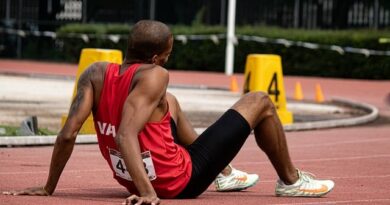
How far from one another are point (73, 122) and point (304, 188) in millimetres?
1798

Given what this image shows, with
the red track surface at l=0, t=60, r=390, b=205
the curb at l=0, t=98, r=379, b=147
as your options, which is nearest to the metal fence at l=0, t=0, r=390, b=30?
the curb at l=0, t=98, r=379, b=147

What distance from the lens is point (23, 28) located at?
4825 cm

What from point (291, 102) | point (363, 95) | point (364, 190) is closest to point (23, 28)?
point (363, 95)

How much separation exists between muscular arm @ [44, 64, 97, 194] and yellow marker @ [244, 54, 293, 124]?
1074 cm

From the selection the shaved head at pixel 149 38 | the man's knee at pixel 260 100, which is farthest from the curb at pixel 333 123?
the shaved head at pixel 149 38

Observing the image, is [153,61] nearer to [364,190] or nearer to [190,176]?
[190,176]

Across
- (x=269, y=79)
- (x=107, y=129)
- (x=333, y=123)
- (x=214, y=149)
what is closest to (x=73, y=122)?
(x=107, y=129)

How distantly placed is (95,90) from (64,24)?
3998 cm

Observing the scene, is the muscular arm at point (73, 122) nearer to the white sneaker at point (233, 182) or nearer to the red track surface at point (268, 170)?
the red track surface at point (268, 170)

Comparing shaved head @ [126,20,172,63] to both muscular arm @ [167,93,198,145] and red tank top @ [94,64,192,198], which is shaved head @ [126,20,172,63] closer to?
red tank top @ [94,64,192,198]

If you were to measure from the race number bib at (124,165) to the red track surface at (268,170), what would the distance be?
0.24 metres

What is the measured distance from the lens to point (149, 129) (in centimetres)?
819

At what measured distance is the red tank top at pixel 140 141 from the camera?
8.17 meters

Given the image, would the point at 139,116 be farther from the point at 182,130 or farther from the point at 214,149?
the point at 182,130
